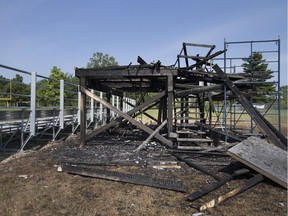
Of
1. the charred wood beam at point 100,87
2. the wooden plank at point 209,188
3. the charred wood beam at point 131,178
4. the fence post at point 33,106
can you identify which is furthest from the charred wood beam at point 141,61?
the wooden plank at point 209,188

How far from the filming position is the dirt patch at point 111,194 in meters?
3.23

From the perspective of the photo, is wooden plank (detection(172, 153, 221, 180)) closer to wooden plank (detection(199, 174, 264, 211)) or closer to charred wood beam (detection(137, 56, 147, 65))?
wooden plank (detection(199, 174, 264, 211))

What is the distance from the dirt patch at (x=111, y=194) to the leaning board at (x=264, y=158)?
23 cm

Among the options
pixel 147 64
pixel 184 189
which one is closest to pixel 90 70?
pixel 147 64

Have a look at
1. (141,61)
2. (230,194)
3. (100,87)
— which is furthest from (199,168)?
(100,87)

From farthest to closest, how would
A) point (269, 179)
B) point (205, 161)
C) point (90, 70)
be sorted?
point (90, 70)
point (205, 161)
point (269, 179)

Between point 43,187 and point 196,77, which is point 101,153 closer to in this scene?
point 43,187

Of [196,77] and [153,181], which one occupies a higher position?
[196,77]

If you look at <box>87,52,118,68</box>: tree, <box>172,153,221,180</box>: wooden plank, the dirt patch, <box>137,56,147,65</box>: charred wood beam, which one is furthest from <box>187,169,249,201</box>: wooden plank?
<box>87,52,118,68</box>: tree

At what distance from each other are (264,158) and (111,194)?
2777mm

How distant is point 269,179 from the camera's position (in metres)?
4.27

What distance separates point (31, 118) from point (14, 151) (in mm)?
1035

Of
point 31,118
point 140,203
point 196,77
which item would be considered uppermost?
point 196,77

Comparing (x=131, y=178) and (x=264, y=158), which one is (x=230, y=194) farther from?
(x=131, y=178)
